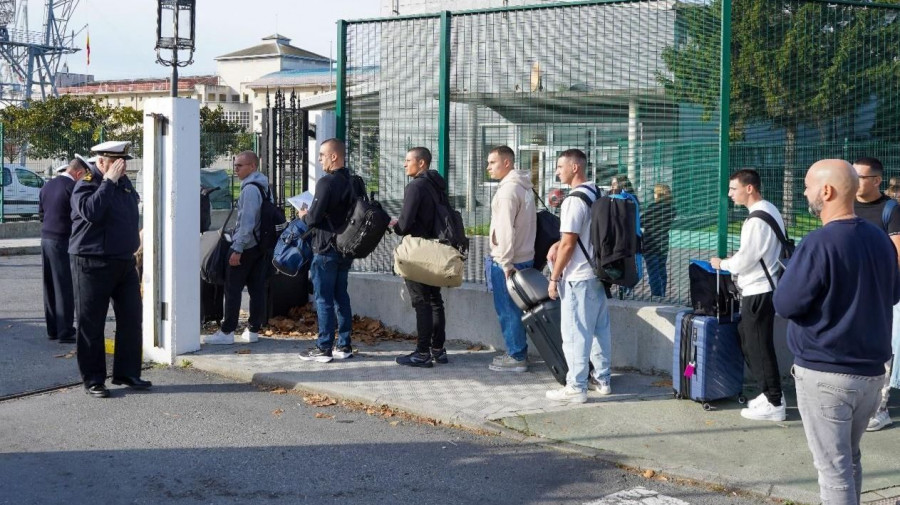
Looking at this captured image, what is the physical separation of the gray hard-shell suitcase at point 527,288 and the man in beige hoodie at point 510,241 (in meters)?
0.10

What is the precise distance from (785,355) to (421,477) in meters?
3.72

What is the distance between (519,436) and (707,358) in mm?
1552

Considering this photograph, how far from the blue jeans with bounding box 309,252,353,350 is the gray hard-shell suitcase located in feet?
5.00

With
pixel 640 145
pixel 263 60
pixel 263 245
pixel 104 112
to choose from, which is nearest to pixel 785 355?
pixel 640 145

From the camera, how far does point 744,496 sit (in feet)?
18.8

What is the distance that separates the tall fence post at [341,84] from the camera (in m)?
10.8

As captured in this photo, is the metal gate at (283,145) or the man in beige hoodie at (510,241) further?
the metal gate at (283,145)

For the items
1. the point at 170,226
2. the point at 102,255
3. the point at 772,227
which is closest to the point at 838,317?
the point at 772,227

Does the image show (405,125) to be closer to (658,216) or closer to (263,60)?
(658,216)

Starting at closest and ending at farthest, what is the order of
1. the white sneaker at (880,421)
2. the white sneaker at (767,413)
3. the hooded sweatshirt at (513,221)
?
1. the white sneaker at (880,421)
2. the white sneaker at (767,413)
3. the hooded sweatshirt at (513,221)

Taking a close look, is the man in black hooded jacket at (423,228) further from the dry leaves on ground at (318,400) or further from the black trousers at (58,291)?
the black trousers at (58,291)

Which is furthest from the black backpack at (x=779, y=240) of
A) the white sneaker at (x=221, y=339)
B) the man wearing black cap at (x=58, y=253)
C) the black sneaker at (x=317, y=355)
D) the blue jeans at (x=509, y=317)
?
the man wearing black cap at (x=58, y=253)

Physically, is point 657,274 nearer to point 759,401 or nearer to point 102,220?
point 759,401

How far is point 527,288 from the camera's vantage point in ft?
26.1
